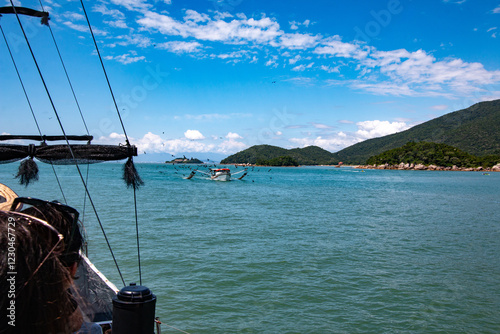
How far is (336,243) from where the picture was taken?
18906 millimetres

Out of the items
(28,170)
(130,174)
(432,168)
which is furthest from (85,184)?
(432,168)

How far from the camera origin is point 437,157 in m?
164

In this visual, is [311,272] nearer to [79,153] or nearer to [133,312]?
[79,153]

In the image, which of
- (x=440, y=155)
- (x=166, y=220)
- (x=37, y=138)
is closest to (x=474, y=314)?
(x=37, y=138)

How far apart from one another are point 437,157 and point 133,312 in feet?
596

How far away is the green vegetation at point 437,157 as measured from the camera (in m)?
153

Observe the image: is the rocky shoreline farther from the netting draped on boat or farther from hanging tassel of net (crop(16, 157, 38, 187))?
hanging tassel of net (crop(16, 157, 38, 187))

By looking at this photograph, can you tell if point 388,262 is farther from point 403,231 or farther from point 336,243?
point 403,231

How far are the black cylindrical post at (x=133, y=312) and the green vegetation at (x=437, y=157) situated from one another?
564 feet

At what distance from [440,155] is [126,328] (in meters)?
182

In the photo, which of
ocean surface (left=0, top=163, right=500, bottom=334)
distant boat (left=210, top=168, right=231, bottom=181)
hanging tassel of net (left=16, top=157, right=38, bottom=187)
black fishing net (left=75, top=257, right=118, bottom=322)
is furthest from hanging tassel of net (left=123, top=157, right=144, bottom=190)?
distant boat (left=210, top=168, right=231, bottom=181)

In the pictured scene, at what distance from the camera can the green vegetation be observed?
501ft

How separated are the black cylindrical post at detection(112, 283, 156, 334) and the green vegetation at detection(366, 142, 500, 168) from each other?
17187 centimetres

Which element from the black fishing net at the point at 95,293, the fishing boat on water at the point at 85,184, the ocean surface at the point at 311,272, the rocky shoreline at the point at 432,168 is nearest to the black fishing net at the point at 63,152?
the fishing boat on water at the point at 85,184
